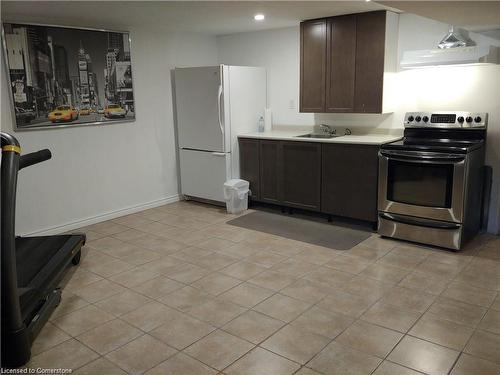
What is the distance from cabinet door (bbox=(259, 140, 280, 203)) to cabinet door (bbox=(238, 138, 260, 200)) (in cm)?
6

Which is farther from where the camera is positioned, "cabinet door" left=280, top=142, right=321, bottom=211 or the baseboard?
"cabinet door" left=280, top=142, right=321, bottom=211

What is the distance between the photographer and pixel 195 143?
5.58 meters

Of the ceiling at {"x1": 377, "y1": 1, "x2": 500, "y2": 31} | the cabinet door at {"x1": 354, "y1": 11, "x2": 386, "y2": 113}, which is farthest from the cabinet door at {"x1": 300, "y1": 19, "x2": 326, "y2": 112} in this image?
the ceiling at {"x1": 377, "y1": 1, "x2": 500, "y2": 31}

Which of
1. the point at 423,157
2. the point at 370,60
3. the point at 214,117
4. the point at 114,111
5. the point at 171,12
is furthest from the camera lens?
the point at 214,117

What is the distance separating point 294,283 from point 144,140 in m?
3.01

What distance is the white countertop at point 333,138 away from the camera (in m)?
4.39

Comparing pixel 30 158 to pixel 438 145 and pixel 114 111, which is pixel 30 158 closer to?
pixel 114 111

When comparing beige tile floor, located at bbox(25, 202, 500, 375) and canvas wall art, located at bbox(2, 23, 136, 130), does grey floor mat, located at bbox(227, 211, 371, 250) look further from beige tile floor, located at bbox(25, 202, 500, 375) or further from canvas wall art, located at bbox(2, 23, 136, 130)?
canvas wall art, located at bbox(2, 23, 136, 130)

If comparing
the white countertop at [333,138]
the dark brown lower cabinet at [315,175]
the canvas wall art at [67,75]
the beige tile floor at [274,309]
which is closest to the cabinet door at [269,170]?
the dark brown lower cabinet at [315,175]

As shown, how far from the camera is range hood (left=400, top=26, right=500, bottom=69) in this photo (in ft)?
12.1

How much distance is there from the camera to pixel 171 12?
13.7 ft

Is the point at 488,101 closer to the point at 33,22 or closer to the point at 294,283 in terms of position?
the point at 294,283

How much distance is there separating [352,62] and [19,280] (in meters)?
3.68

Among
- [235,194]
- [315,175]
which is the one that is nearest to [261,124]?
[235,194]
